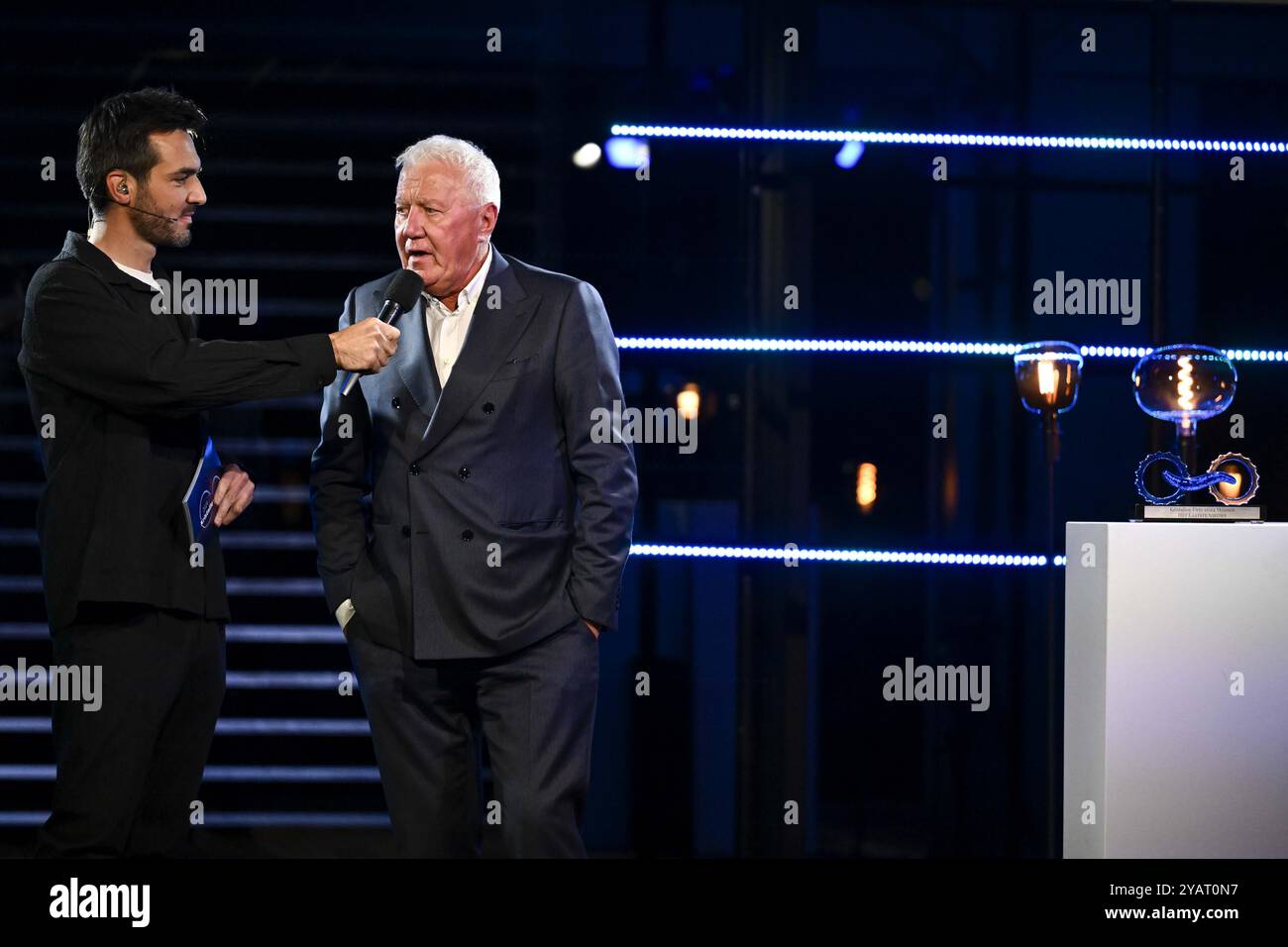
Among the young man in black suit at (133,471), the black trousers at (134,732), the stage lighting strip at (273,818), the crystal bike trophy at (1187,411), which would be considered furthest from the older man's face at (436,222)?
the stage lighting strip at (273,818)

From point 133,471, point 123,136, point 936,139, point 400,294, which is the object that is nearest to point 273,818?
point 133,471

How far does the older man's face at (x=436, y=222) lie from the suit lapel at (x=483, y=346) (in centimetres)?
12

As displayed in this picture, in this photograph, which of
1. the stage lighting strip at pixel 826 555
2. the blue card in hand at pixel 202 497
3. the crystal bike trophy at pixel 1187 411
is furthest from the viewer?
the stage lighting strip at pixel 826 555

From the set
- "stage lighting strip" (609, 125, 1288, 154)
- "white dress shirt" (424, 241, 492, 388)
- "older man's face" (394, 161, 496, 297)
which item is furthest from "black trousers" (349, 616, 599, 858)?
"stage lighting strip" (609, 125, 1288, 154)

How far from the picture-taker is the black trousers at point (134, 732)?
325 cm

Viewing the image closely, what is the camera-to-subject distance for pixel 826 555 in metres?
4.73

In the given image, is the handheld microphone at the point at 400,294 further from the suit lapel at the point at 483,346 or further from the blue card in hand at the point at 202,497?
the blue card in hand at the point at 202,497

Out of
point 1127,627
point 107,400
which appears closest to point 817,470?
point 1127,627

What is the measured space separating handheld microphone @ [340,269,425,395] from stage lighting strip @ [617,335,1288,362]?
1280mm

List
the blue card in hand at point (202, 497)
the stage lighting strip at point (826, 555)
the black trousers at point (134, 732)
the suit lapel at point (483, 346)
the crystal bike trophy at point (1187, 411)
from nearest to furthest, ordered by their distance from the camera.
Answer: the black trousers at point (134, 732), the blue card in hand at point (202, 497), the suit lapel at point (483, 346), the crystal bike trophy at point (1187, 411), the stage lighting strip at point (826, 555)

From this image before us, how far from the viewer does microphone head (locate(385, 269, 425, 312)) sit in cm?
352

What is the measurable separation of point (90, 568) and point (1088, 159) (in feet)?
11.9

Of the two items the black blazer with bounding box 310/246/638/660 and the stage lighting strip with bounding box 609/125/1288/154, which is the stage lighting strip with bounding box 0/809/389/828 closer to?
the black blazer with bounding box 310/246/638/660
